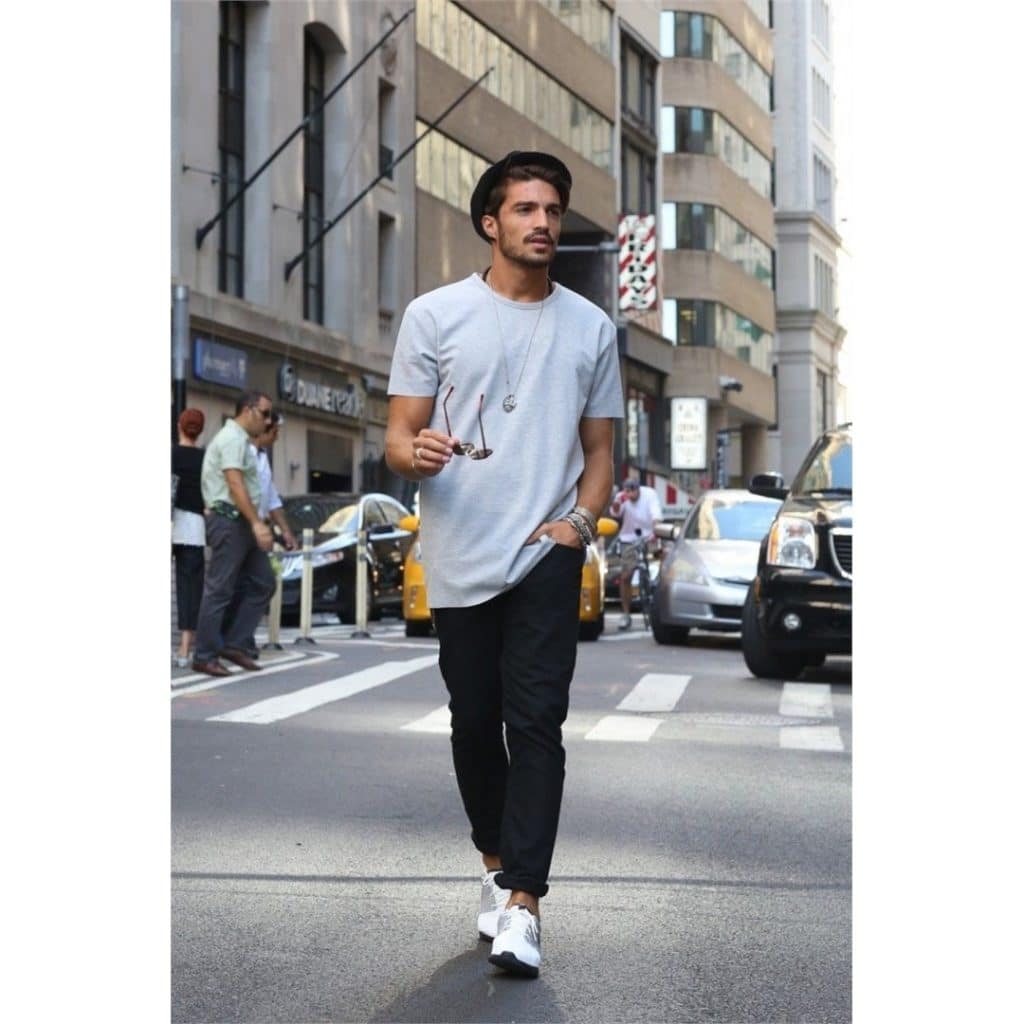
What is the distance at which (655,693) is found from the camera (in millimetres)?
14633

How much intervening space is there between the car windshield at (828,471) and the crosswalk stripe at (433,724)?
4589 millimetres

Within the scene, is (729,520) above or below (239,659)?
above

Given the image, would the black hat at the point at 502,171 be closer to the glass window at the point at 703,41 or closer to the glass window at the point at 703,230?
the glass window at the point at 703,41

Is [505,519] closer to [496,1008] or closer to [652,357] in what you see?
[496,1008]

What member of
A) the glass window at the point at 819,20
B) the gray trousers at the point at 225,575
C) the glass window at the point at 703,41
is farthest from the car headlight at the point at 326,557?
the glass window at the point at 819,20

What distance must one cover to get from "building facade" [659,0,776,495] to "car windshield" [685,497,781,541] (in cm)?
5175

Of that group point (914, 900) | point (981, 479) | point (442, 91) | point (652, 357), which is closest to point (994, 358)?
point (981, 479)

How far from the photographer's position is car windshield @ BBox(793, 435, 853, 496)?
16.2 meters

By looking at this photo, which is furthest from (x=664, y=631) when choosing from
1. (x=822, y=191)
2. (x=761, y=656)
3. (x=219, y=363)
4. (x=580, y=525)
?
(x=822, y=191)

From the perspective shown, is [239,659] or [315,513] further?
[315,513]

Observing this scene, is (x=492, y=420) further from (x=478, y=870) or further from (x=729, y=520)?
(x=729, y=520)

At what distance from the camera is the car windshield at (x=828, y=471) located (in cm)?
1620

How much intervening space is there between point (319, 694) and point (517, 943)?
333 inches
